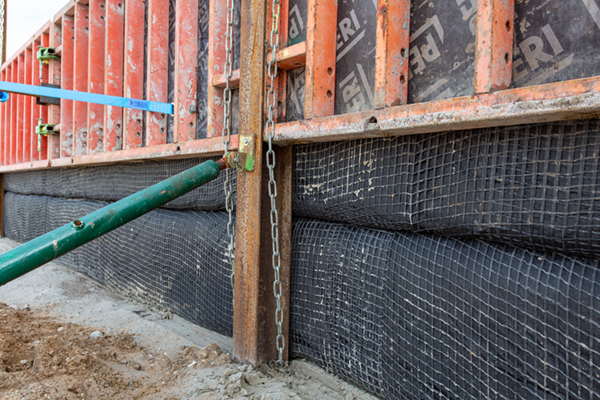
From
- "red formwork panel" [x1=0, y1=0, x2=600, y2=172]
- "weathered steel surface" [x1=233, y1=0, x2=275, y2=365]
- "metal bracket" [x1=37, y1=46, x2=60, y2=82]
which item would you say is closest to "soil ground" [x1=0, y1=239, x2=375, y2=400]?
"weathered steel surface" [x1=233, y1=0, x2=275, y2=365]

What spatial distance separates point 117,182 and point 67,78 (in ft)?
5.51

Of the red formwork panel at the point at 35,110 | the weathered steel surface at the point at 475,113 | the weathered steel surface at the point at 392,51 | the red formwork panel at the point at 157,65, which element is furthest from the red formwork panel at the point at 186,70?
the red formwork panel at the point at 35,110

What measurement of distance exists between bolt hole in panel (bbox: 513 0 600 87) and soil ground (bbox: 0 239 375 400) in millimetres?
1505

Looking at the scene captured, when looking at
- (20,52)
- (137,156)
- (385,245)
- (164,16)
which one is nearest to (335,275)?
(385,245)

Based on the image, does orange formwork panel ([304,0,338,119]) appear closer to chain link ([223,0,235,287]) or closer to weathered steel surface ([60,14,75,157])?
chain link ([223,0,235,287])

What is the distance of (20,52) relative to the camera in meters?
5.81

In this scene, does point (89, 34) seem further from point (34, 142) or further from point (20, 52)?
point (20, 52)

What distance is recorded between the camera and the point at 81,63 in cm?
416

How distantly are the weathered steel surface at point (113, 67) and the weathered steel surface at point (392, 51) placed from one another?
286 cm

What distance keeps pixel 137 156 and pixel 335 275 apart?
1.99 metres

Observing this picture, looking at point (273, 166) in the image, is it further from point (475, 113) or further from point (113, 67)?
point (113, 67)

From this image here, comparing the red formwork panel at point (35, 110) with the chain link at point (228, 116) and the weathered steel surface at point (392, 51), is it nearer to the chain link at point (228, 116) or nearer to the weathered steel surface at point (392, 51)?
the chain link at point (228, 116)

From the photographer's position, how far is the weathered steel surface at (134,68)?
3406mm

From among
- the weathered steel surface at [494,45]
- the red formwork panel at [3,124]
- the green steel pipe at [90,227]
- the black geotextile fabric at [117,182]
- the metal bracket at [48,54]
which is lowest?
the green steel pipe at [90,227]
